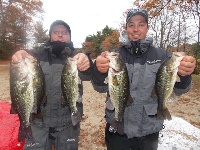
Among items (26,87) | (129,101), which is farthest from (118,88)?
(26,87)

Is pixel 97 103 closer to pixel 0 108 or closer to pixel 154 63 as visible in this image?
pixel 0 108

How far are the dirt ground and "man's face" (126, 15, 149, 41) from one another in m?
3.99

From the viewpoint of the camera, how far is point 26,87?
328 cm

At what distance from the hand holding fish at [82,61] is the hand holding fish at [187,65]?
137 cm

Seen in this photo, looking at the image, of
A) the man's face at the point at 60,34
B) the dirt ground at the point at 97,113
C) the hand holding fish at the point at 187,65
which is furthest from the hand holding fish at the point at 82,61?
the dirt ground at the point at 97,113

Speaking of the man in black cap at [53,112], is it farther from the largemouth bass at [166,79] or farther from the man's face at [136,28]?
the largemouth bass at [166,79]

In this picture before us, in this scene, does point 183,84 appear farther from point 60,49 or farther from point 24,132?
point 24,132

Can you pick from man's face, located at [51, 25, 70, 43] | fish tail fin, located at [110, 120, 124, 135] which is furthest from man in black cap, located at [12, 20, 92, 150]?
fish tail fin, located at [110, 120, 124, 135]

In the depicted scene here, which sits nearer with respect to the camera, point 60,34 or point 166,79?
point 166,79

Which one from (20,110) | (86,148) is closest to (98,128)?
(86,148)

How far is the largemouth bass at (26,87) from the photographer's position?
10.5ft

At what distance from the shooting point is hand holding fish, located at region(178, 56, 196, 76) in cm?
291

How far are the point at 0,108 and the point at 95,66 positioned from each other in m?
3.93

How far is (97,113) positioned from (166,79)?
6.93m
